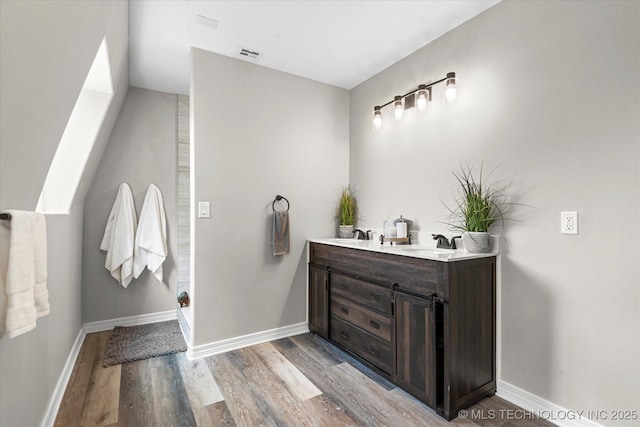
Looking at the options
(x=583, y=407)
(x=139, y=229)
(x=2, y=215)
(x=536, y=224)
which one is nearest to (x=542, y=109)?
(x=536, y=224)

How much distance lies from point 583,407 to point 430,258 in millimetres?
1074

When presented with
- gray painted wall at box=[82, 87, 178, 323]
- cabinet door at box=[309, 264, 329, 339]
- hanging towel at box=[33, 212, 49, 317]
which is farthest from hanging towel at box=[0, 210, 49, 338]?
gray painted wall at box=[82, 87, 178, 323]

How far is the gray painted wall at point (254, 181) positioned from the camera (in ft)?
8.63

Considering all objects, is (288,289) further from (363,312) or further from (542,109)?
(542,109)

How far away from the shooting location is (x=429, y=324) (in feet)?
6.23

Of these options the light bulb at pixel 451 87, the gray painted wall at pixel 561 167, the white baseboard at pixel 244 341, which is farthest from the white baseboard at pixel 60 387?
the light bulb at pixel 451 87

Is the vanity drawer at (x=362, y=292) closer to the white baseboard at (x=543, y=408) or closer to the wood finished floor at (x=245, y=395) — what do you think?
the wood finished floor at (x=245, y=395)

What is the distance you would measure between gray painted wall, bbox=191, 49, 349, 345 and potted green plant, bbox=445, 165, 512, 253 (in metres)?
1.44

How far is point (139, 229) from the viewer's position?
3.24 m

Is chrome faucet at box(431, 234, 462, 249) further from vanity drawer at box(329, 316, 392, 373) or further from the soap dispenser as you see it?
vanity drawer at box(329, 316, 392, 373)

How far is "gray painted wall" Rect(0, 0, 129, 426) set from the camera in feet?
3.01

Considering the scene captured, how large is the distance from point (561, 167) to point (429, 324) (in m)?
1.14

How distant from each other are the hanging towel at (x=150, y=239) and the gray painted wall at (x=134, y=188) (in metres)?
0.12

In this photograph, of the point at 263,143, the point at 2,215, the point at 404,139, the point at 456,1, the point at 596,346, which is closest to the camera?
the point at 2,215
